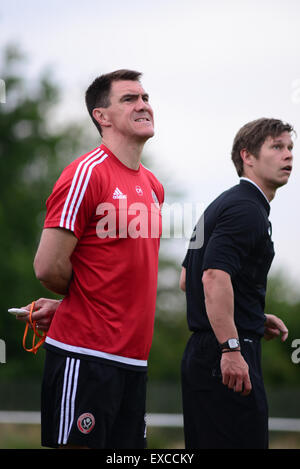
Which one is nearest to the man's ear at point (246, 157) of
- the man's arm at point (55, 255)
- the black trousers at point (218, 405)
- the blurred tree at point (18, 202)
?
the black trousers at point (218, 405)

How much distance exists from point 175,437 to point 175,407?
7.00 m

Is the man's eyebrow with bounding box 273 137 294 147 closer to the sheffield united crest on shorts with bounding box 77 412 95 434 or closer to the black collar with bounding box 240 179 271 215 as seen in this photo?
the black collar with bounding box 240 179 271 215

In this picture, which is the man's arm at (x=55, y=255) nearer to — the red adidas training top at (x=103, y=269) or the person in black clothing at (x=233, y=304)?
the red adidas training top at (x=103, y=269)

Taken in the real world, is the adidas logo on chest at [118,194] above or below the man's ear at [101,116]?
below

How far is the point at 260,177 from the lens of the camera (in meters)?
4.33

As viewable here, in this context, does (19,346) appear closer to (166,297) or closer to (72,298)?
(166,297)

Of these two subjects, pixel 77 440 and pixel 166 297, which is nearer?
pixel 77 440

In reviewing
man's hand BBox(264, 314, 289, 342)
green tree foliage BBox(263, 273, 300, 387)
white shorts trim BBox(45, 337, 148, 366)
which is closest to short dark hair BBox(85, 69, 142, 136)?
white shorts trim BBox(45, 337, 148, 366)

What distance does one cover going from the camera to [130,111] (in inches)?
161

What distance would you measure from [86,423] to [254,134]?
1984 mm

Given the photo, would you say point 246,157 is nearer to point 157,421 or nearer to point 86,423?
point 86,423

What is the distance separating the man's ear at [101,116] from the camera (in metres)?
4.13

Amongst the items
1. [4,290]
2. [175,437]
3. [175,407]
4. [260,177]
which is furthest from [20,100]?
[260,177]

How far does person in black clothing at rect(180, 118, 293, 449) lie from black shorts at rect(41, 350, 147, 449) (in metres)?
0.51
